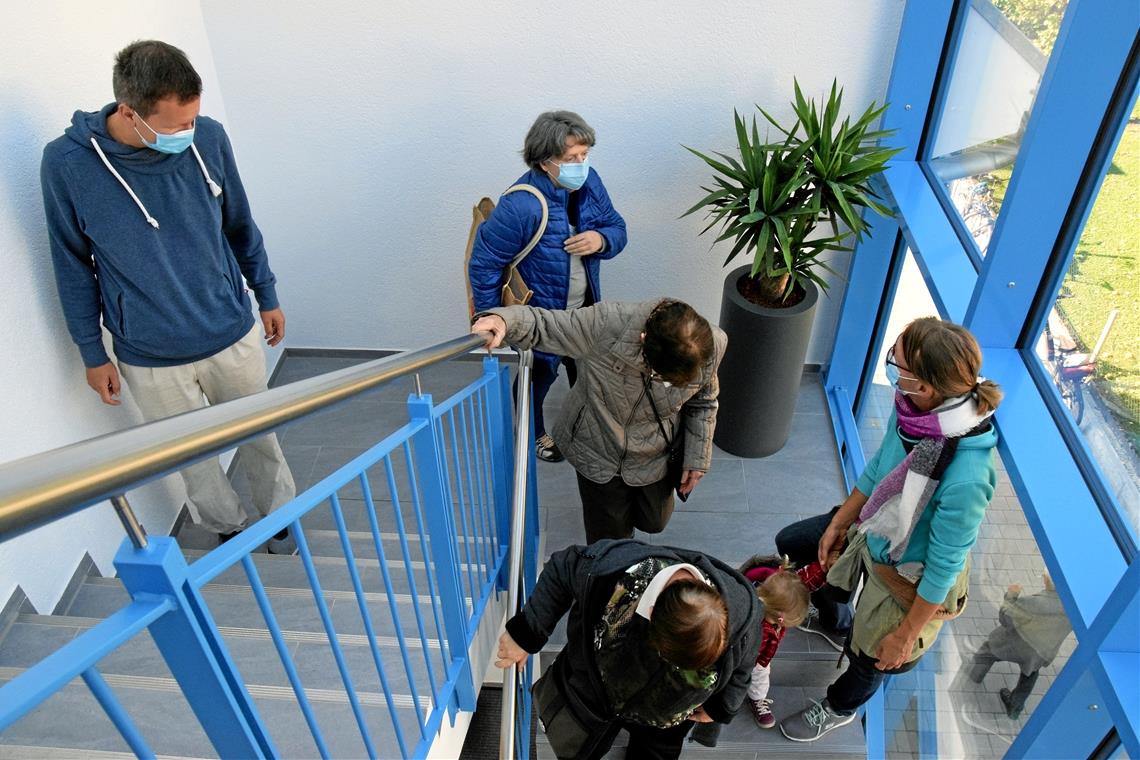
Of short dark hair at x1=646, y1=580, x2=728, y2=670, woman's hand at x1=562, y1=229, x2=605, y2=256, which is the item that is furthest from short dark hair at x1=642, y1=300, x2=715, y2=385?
woman's hand at x1=562, y1=229, x2=605, y2=256

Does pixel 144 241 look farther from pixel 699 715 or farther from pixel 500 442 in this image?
pixel 699 715

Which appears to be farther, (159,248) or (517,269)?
(517,269)

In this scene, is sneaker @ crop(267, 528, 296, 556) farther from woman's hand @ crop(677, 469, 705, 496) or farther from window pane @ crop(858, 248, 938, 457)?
window pane @ crop(858, 248, 938, 457)

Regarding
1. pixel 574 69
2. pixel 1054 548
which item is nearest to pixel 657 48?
pixel 574 69

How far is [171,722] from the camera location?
1.93m

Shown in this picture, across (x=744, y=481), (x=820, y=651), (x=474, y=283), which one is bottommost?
(x=820, y=651)

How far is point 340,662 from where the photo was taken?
1.42 meters

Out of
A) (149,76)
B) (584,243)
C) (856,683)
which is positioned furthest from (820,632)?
(149,76)

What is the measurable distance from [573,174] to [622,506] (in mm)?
1283

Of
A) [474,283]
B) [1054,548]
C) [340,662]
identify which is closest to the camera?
[340,662]

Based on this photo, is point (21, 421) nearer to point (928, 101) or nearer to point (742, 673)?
point (742, 673)

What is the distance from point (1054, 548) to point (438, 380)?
3215mm

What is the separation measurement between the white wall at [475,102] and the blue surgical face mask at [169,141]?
1553mm

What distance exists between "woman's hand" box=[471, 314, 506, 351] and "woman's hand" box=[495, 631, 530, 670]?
843mm
